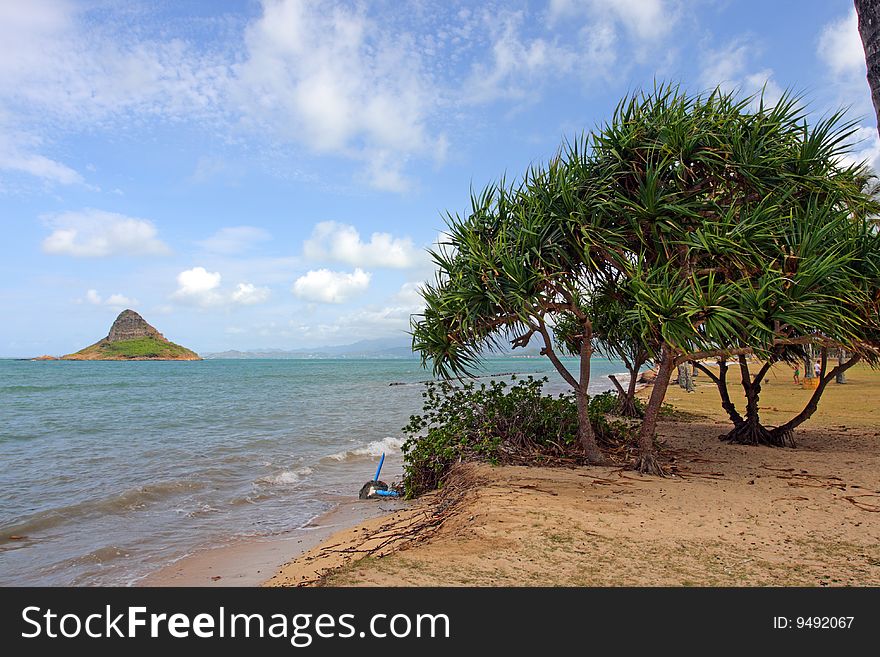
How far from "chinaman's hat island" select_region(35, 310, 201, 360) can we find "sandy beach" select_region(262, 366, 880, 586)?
143 metres

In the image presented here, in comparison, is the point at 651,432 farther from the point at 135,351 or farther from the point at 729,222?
the point at 135,351

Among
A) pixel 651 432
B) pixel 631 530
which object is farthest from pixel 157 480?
pixel 631 530

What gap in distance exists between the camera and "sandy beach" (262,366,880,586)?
4.11 metres

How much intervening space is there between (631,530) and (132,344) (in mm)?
148066

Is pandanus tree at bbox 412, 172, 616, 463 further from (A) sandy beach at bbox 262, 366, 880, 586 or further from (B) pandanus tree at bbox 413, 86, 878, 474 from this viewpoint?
(A) sandy beach at bbox 262, 366, 880, 586

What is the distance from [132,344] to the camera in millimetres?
132875

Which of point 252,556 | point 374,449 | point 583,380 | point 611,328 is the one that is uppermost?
point 611,328

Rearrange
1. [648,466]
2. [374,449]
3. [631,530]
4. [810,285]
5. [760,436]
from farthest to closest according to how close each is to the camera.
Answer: [374,449]
[760,436]
[648,466]
[810,285]
[631,530]

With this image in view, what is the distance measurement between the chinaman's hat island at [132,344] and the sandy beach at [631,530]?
143 m

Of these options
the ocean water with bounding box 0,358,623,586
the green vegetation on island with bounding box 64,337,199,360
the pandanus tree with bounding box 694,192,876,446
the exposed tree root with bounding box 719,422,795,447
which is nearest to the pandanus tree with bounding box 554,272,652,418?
the pandanus tree with bounding box 694,192,876,446

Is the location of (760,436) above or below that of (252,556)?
above

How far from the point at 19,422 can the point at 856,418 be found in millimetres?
26782

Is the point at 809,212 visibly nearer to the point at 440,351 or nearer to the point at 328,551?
the point at 440,351

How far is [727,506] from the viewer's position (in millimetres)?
5969
